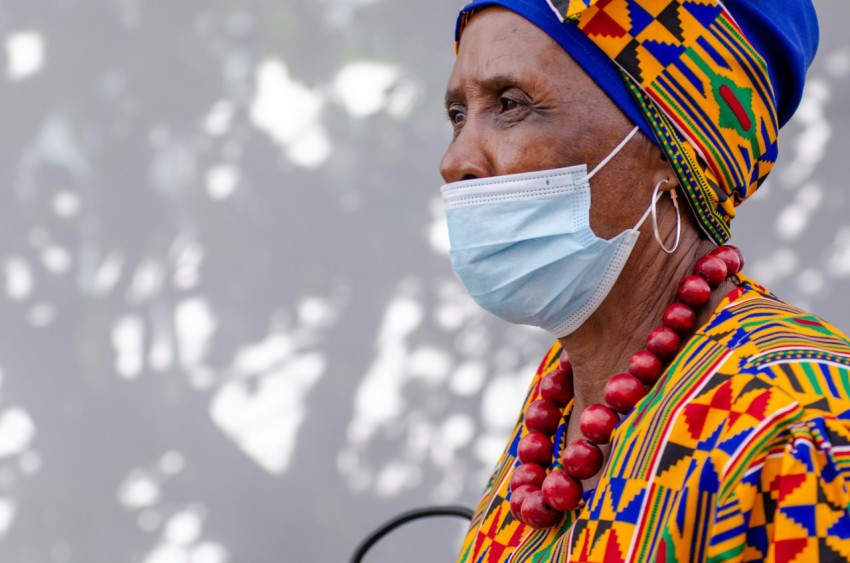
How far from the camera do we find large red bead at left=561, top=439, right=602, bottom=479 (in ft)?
5.29

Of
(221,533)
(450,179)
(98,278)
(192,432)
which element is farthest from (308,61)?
(450,179)

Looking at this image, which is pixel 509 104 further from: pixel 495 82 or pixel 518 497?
pixel 518 497

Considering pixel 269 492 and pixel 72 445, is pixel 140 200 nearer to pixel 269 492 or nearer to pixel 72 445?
pixel 72 445

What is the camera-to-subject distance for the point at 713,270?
1.64 meters

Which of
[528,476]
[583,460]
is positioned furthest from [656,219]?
[528,476]

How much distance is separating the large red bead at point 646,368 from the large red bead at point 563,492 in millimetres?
214

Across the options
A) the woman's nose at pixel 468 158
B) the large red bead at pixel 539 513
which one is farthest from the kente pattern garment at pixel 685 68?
the large red bead at pixel 539 513

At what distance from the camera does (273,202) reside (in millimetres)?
3867

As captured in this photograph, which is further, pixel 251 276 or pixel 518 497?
pixel 251 276

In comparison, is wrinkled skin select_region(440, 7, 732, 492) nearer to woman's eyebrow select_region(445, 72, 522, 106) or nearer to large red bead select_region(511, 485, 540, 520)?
woman's eyebrow select_region(445, 72, 522, 106)

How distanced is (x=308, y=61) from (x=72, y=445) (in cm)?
180

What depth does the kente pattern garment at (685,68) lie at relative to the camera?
1.61 m

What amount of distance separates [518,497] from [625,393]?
0.32 metres

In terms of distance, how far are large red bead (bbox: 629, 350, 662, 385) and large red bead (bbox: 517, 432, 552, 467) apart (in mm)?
333
